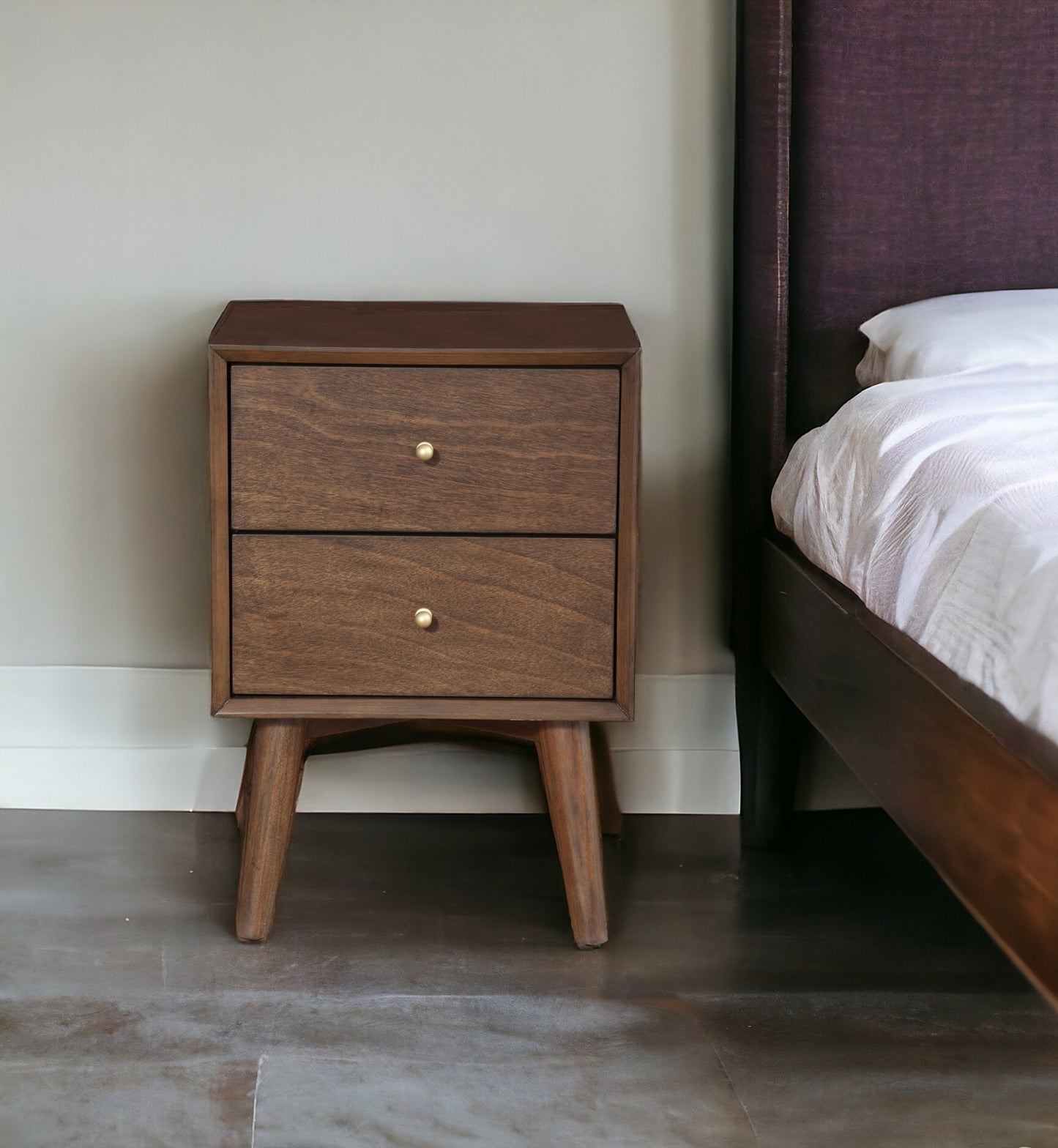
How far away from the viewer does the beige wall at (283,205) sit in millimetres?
1358

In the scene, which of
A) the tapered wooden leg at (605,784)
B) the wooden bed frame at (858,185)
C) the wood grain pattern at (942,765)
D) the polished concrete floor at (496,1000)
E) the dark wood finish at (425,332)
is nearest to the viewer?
the wood grain pattern at (942,765)

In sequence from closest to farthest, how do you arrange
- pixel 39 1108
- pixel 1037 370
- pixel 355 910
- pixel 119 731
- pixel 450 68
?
1. pixel 39 1108
2. pixel 1037 370
3. pixel 355 910
4. pixel 450 68
5. pixel 119 731

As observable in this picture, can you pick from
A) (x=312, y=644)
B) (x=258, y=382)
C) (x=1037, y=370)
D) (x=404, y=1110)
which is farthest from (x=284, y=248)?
(x=404, y=1110)

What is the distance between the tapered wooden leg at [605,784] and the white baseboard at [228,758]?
1.1 inches

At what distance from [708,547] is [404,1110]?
0.82 meters

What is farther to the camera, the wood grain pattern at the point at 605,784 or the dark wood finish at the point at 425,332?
the wood grain pattern at the point at 605,784

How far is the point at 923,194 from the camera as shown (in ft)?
4.29

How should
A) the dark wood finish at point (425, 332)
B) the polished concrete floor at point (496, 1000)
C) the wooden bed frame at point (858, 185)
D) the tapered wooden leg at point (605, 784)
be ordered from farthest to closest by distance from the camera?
the tapered wooden leg at point (605, 784)
the wooden bed frame at point (858, 185)
the dark wood finish at point (425, 332)
the polished concrete floor at point (496, 1000)

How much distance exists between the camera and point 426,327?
116 centimetres

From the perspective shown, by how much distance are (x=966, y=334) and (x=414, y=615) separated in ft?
2.00

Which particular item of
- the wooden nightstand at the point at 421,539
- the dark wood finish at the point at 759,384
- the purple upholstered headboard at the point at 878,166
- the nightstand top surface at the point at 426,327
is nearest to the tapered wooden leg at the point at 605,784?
the dark wood finish at the point at 759,384

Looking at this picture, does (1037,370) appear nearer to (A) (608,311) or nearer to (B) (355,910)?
(A) (608,311)

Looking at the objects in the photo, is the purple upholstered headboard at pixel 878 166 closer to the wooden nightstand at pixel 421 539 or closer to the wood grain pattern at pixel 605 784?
the wooden nightstand at pixel 421 539

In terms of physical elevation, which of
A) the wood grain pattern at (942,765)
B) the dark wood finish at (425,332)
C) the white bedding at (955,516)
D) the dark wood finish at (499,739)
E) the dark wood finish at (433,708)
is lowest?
the dark wood finish at (499,739)
